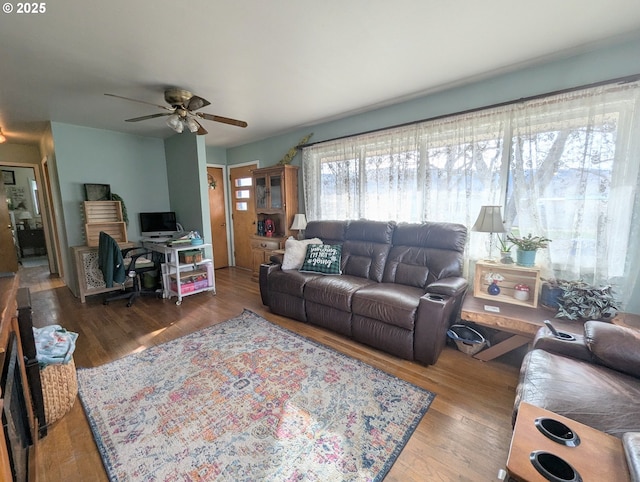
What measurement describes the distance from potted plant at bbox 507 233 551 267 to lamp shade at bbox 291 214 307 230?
250 centimetres

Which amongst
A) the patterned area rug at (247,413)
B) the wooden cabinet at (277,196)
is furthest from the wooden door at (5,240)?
the patterned area rug at (247,413)

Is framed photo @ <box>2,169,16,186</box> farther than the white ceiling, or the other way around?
framed photo @ <box>2,169,16,186</box>

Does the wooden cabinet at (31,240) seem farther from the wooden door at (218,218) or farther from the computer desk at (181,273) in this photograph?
the computer desk at (181,273)

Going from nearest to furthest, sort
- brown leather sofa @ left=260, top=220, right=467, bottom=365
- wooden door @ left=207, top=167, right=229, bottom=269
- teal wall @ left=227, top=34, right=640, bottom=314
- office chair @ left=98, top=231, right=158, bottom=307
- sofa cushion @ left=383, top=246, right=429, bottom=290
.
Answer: teal wall @ left=227, top=34, right=640, bottom=314 < brown leather sofa @ left=260, top=220, right=467, bottom=365 < sofa cushion @ left=383, top=246, right=429, bottom=290 < office chair @ left=98, top=231, right=158, bottom=307 < wooden door @ left=207, top=167, right=229, bottom=269

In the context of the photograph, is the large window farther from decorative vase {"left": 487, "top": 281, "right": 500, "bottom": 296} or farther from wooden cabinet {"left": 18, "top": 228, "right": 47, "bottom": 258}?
wooden cabinet {"left": 18, "top": 228, "right": 47, "bottom": 258}

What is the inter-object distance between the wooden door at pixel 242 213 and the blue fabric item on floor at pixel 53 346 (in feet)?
10.3

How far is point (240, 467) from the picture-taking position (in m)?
1.31

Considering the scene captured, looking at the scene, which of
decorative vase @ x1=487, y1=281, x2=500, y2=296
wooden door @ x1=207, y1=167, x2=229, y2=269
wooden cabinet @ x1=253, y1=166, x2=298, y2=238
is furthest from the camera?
wooden door @ x1=207, y1=167, x2=229, y2=269

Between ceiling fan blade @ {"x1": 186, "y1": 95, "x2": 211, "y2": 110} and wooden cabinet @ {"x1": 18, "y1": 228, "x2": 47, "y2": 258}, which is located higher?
ceiling fan blade @ {"x1": 186, "y1": 95, "x2": 211, "y2": 110}

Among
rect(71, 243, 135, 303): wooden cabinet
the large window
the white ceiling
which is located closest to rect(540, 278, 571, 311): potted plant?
the large window

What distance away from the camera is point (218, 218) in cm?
529

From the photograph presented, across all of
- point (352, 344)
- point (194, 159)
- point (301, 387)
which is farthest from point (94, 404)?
point (194, 159)

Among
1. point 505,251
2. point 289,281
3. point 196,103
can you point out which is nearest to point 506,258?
point 505,251

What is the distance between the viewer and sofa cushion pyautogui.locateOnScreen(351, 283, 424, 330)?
2.11m
